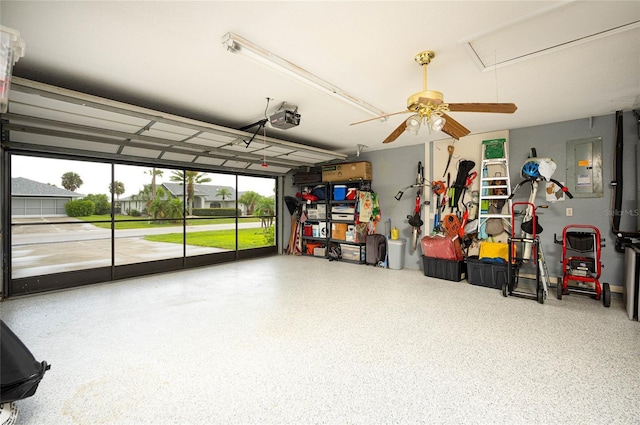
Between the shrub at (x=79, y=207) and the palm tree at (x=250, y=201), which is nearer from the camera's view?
the palm tree at (x=250, y=201)

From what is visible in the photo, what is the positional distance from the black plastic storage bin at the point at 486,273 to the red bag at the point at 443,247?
0.94 feet

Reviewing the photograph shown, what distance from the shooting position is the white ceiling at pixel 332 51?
6.31ft

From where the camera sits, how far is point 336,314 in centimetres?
342

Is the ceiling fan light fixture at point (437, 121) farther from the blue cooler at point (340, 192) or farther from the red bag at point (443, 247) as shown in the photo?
the blue cooler at point (340, 192)

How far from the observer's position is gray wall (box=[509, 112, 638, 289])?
3.99 metres

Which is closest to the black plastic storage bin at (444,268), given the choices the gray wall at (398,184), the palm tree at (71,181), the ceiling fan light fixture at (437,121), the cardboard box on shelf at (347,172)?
the gray wall at (398,184)

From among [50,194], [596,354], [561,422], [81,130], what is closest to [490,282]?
[596,354]

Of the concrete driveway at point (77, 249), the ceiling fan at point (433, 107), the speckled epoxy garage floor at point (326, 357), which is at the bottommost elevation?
the concrete driveway at point (77, 249)

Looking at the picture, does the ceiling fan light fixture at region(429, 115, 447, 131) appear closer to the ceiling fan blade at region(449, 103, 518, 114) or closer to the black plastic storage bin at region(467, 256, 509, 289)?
the ceiling fan blade at region(449, 103, 518, 114)

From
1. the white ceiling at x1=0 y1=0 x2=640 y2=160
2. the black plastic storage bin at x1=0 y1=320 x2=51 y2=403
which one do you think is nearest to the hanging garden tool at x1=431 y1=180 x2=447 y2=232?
Answer: the white ceiling at x1=0 y1=0 x2=640 y2=160

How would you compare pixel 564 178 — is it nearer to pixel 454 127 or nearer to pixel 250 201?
pixel 454 127

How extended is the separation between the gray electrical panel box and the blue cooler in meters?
4.25

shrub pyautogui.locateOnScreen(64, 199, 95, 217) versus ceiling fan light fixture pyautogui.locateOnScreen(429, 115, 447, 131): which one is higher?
ceiling fan light fixture pyautogui.locateOnScreen(429, 115, 447, 131)

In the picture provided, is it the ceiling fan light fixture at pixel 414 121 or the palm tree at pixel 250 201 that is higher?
the ceiling fan light fixture at pixel 414 121
